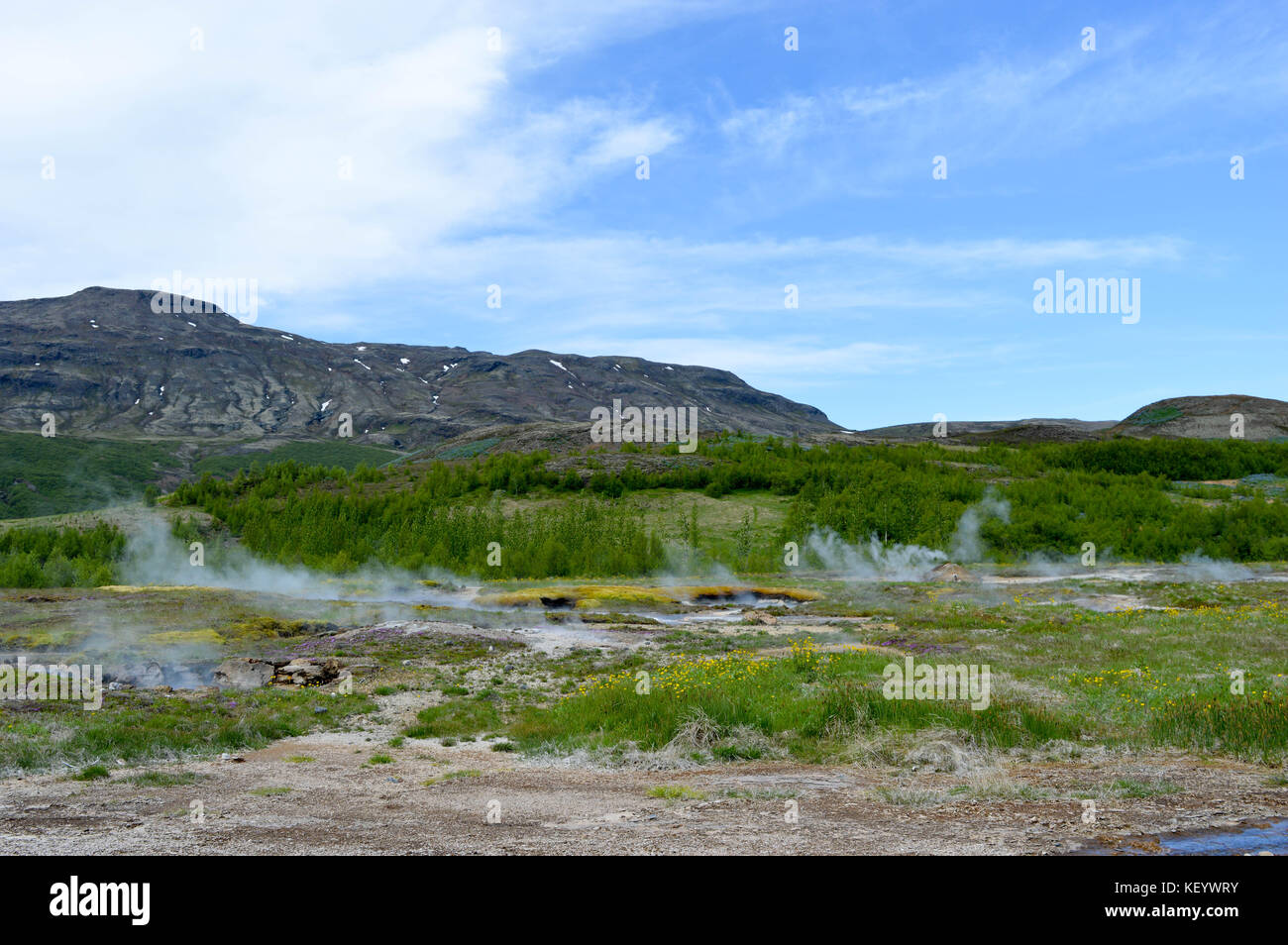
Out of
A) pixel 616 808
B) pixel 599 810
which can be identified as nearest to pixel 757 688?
pixel 616 808

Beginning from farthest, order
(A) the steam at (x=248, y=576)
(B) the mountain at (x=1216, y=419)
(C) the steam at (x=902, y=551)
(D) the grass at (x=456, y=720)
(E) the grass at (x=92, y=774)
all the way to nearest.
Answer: (B) the mountain at (x=1216, y=419), (C) the steam at (x=902, y=551), (A) the steam at (x=248, y=576), (D) the grass at (x=456, y=720), (E) the grass at (x=92, y=774)

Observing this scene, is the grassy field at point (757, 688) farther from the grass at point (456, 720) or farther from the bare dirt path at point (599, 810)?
the bare dirt path at point (599, 810)

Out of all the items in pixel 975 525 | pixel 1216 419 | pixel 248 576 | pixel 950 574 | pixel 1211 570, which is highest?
pixel 1216 419

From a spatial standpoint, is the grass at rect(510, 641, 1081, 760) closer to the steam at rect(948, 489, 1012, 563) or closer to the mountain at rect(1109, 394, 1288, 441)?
the steam at rect(948, 489, 1012, 563)

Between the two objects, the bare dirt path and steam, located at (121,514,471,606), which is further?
steam, located at (121,514,471,606)

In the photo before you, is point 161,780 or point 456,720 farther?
point 456,720

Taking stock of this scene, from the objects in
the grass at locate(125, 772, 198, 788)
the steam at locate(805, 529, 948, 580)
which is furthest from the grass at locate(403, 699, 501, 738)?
the steam at locate(805, 529, 948, 580)

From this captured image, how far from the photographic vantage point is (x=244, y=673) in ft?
92.0

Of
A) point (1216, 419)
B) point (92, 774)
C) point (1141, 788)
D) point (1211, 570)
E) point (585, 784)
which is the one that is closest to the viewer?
point (1141, 788)

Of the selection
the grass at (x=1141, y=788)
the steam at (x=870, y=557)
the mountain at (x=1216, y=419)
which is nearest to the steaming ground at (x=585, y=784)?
the grass at (x=1141, y=788)

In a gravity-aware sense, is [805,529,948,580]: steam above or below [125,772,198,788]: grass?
below

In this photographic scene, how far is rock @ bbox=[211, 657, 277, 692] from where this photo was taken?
27.0 meters

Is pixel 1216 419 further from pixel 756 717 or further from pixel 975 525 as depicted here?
pixel 756 717

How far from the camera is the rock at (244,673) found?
1062 inches
